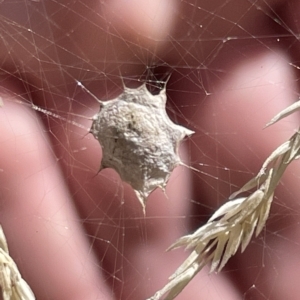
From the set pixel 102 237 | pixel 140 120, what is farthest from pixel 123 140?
pixel 102 237

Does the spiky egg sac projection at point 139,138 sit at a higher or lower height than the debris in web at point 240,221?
higher

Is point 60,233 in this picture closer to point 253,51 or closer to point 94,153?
point 94,153

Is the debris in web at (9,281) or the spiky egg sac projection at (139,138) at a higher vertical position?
the spiky egg sac projection at (139,138)
